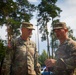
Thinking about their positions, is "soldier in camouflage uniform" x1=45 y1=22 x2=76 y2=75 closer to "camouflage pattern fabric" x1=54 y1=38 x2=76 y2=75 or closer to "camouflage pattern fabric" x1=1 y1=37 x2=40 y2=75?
"camouflage pattern fabric" x1=54 y1=38 x2=76 y2=75

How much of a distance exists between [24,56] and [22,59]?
63 millimetres

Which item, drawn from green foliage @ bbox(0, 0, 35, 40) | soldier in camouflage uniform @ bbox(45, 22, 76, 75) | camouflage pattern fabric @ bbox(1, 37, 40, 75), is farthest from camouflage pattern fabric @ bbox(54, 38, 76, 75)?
green foliage @ bbox(0, 0, 35, 40)

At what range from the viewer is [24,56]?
178 inches

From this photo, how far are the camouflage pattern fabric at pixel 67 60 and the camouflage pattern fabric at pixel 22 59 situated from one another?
2.34ft

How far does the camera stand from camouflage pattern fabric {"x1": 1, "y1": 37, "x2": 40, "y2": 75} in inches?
177

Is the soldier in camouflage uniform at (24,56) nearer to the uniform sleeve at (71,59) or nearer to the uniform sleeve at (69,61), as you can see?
the uniform sleeve at (69,61)

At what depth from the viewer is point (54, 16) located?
3181cm

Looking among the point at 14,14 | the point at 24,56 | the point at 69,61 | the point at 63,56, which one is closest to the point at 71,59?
the point at 69,61

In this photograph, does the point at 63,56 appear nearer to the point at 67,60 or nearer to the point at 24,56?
the point at 67,60

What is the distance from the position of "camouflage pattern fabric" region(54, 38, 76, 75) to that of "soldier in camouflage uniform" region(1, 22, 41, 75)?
719mm

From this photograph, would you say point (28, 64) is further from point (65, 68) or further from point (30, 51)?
point (65, 68)

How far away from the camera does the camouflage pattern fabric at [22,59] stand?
450 cm

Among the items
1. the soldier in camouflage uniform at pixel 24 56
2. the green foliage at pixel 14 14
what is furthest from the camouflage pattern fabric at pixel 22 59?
the green foliage at pixel 14 14

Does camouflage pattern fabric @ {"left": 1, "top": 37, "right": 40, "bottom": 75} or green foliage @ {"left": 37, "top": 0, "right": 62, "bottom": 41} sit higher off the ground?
green foliage @ {"left": 37, "top": 0, "right": 62, "bottom": 41}
